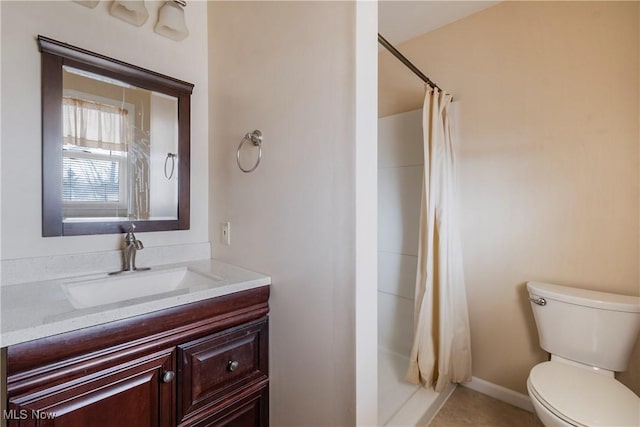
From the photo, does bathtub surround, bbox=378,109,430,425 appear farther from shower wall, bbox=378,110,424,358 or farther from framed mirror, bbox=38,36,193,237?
framed mirror, bbox=38,36,193,237

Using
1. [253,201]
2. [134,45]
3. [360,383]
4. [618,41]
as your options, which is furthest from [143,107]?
[618,41]

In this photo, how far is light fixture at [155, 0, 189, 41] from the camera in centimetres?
136

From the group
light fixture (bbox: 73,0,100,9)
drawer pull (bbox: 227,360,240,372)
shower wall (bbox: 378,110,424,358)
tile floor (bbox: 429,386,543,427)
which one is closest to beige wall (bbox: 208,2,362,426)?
drawer pull (bbox: 227,360,240,372)

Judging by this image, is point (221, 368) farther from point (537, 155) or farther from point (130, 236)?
point (537, 155)

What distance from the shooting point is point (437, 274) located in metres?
1.77

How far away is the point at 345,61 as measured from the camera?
96 centimetres

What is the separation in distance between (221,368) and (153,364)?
249 millimetres

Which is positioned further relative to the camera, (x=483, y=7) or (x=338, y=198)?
(x=483, y=7)

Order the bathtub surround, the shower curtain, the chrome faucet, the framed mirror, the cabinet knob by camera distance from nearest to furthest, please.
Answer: the cabinet knob < the framed mirror < the chrome faucet < the shower curtain < the bathtub surround

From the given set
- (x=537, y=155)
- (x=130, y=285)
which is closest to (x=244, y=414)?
(x=130, y=285)

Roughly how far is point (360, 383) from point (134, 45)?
1.75m

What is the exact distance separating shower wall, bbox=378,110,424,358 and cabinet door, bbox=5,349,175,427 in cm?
168

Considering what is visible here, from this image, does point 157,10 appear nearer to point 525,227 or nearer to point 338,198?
point 338,198

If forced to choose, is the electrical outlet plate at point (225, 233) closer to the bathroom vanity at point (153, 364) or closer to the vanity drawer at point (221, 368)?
the bathroom vanity at point (153, 364)
